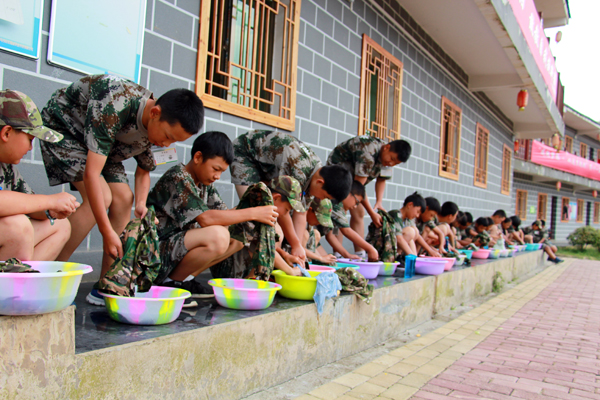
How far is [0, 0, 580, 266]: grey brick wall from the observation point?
287 centimetres

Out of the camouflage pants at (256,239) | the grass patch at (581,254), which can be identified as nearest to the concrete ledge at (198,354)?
the camouflage pants at (256,239)

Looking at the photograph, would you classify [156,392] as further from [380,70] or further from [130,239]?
[380,70]

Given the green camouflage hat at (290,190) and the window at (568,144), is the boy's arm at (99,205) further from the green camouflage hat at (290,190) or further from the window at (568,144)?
the window at (568,144)

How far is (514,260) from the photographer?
7.97 meters

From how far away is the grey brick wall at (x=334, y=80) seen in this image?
2.87 metres

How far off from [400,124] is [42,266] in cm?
619

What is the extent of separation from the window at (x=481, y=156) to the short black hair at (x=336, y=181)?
8.82 meters

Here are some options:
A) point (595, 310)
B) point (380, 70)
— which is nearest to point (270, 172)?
point (380, 70)

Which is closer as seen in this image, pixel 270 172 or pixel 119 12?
pixel 119 12

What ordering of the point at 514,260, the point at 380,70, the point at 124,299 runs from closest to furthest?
the point at 124,299
the point at 380,70
the point at 514,260

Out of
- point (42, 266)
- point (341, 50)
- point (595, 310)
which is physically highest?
point (341, 50)

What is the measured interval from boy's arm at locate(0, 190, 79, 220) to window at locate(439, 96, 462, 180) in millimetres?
8012

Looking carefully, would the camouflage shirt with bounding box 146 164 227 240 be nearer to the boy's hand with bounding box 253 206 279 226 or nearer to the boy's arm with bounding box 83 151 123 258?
the boy's hand with bounding box 253 206 279 226

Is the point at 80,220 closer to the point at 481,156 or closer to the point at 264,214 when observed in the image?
the point at 264,214
